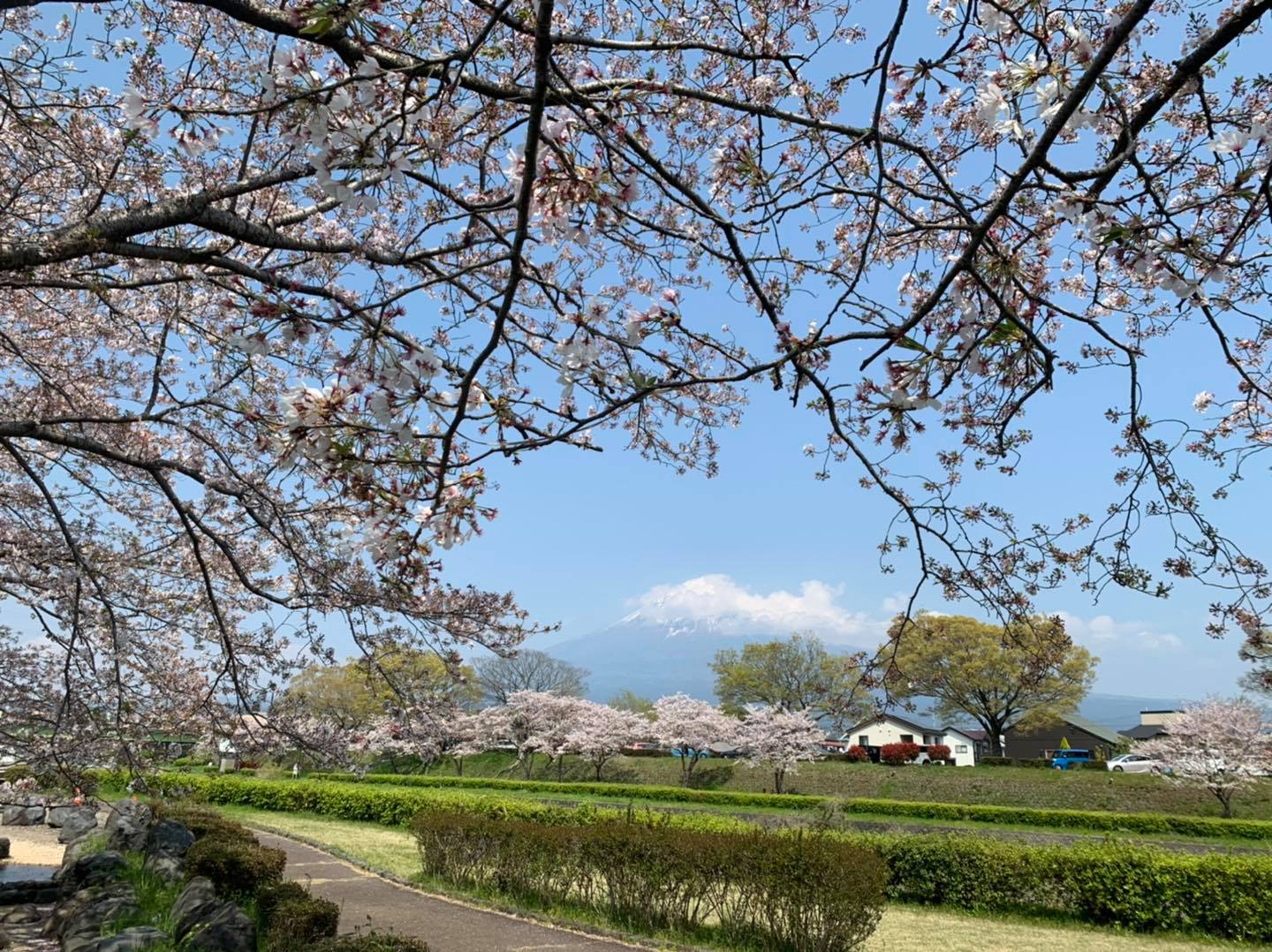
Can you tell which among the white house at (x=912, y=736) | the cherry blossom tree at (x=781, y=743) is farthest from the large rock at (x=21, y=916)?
the white house at (x=912, y=736)

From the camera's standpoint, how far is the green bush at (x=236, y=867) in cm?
Answer: 738

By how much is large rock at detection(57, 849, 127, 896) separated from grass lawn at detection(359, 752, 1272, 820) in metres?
22.7

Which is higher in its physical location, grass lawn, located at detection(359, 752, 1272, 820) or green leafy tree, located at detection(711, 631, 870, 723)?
A: green leafy tree, located at detection(711, 631, 870, 723)

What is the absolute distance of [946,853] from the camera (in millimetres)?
10633

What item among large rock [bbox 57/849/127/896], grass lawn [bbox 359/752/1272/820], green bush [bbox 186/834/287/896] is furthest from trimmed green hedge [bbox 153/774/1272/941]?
grass lawn [bbox 359/752/1272/820]

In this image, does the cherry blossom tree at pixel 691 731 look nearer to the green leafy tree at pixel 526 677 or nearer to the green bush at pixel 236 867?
the green leafy tree at pixel 526 677

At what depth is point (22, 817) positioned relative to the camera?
16375 mm

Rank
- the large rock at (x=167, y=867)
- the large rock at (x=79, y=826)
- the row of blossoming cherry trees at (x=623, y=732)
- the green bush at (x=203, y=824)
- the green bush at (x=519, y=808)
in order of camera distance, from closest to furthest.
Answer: the large rock at (x=167, y=867)
the green bush at (x=203, y=824)
the large rock at (x=79, y=826)
the green bush at (x=519, y=808)
the row of blossoming cherry trees at (x=623, y=732)

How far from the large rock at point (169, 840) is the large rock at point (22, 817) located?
401 inches

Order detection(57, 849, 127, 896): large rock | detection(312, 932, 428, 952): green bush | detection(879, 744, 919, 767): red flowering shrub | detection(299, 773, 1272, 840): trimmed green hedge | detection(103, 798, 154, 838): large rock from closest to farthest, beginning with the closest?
detection(312, 932, 428, 952): green bush, detection(57, 849, 127, 896): large rock, detection(103, 798, 154, 838): large rock, detection(299, 773, 1272, 840): trimmed green hedge, detection(879, 744, 919, 767): red flowering shrub

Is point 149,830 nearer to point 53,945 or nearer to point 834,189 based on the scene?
point 53,945

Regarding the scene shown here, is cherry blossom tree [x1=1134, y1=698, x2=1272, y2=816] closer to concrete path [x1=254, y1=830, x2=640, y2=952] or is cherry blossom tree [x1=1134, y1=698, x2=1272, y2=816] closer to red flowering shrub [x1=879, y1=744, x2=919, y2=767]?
red flowering shrub [x1=879, y1=744, x2=919, y2=767]

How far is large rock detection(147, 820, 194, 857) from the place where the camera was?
350 inches

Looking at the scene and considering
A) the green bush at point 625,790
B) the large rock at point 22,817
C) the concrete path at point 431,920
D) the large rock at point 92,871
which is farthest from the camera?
the green bush at point 625,790
